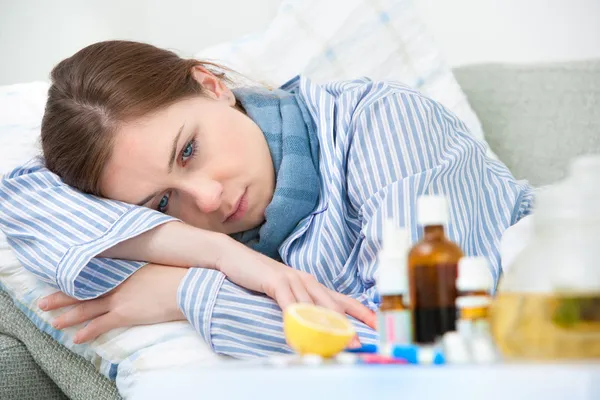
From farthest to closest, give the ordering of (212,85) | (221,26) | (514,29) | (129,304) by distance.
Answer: (221,26), (514,29), (212,85), (129,304)

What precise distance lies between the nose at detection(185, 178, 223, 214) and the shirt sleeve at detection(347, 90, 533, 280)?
17 cm

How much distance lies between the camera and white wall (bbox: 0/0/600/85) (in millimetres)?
1742

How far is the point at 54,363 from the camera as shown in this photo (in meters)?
1.10

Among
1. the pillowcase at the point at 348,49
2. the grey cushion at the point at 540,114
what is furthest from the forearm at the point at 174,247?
the grey cushion at the point at 540,114

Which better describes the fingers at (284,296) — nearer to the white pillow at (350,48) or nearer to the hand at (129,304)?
the hand at (129,304)

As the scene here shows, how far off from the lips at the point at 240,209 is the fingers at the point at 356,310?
256 mm

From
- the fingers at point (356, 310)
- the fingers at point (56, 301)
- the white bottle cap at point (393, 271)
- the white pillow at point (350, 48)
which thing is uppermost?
the white pillow at point (350, 48)

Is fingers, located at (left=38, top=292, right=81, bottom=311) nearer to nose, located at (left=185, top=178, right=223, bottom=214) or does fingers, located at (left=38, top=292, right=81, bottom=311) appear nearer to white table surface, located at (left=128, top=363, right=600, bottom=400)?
nose, located at (left=185, top=178, right=223, bottom=214)

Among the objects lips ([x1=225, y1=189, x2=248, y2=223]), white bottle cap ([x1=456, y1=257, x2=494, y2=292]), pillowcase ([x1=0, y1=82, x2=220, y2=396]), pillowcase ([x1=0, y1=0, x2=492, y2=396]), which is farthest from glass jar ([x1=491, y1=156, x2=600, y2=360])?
pillowcase ([x1=0, y1=0, x2=492, y2=396])

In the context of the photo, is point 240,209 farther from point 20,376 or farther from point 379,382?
point 379,382

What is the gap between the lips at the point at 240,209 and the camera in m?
1.10

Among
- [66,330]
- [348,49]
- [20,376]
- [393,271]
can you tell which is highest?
[348,49]

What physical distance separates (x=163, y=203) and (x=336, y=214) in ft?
0.79

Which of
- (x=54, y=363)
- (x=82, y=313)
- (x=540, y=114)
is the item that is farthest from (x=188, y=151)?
(x=540, y=114)
